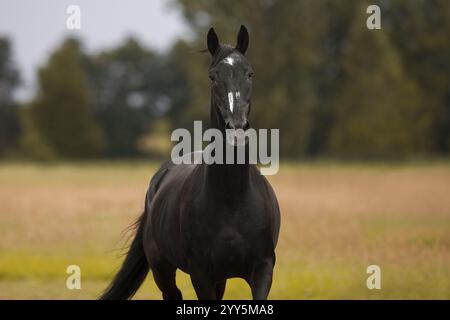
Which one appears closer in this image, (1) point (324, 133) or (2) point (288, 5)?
(2) point (288, 5)

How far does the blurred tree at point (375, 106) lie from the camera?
129ft

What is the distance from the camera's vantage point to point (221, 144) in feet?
18.5

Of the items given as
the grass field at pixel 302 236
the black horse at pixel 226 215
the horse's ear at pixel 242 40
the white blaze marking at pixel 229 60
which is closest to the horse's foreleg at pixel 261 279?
the black horse at pixel 226 215

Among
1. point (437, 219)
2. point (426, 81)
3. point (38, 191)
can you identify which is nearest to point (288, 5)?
point (426, 81)

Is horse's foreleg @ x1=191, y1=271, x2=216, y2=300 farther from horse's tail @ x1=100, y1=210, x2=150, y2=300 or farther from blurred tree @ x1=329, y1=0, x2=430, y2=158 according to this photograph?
blurred tree @ x1=329, y1=0, x2=430, y2=158

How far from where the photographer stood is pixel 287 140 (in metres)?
41.5

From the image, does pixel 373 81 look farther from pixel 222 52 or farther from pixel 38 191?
pixel 222 52

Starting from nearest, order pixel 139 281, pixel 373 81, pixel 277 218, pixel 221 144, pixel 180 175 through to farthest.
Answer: pixel 221 144, pixel 277 218, pixel 180 175, pixel 139 281, pixel 373 81

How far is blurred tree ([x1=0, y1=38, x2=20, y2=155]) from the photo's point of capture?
57188 mm

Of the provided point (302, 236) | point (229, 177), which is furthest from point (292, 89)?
point (229, 177)

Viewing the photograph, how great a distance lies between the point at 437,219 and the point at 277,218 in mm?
11787

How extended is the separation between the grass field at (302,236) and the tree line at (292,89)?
11.3m

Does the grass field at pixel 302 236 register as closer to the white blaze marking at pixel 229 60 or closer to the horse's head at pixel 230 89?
the horse's head at pixel 230 89

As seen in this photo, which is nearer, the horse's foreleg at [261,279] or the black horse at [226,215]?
the black horse at [226,215]
